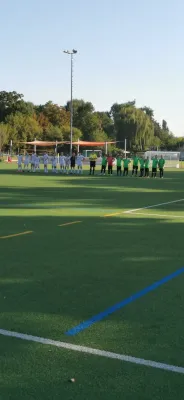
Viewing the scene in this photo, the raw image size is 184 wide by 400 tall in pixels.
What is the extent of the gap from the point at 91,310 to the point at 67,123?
107970mm

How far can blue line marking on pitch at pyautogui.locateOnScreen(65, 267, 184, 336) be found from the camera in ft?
16.0

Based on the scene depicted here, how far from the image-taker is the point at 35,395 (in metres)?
3.57

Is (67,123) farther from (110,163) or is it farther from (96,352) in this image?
(96,352)

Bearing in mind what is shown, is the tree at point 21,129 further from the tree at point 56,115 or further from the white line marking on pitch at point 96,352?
the white line marking on pitch at point 96,352

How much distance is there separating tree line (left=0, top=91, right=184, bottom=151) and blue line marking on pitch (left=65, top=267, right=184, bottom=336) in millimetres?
80941

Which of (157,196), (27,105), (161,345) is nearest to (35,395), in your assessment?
(161,345)

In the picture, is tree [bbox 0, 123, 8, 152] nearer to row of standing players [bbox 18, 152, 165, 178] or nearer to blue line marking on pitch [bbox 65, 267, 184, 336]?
Answer: row of standing players [bbox 18, 152, 165, 178]

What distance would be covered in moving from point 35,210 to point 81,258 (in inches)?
276

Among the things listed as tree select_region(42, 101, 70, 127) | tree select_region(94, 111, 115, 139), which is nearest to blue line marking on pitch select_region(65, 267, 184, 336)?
tree select_region(42, 101, 70, 127)

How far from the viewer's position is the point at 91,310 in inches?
215

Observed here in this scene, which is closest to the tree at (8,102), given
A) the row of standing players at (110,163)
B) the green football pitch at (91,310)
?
the row of standing players at (110,163)

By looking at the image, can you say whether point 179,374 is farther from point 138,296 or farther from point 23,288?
point 23,288

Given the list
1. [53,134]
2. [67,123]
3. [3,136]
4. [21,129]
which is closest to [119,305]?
[3,136]

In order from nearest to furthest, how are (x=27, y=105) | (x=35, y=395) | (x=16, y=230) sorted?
(x=35, y=395), (x=16, y=230), (x=27, y=105)
